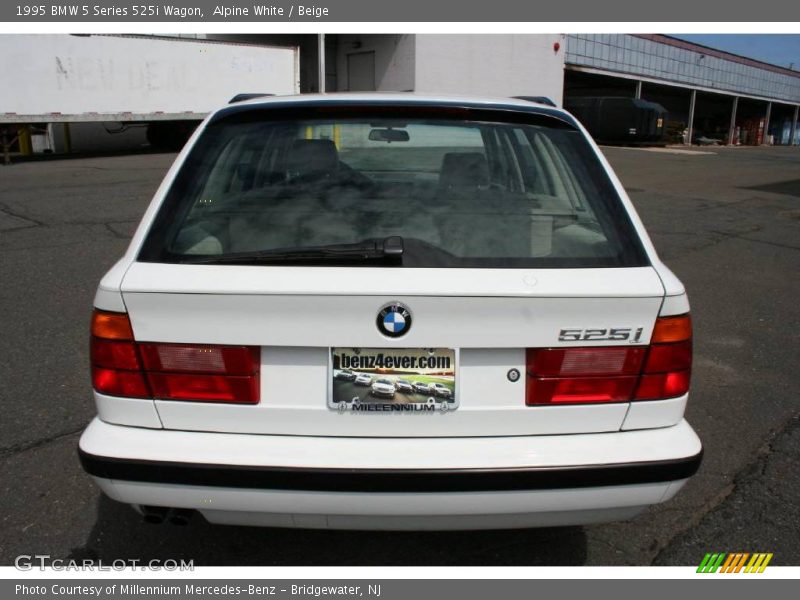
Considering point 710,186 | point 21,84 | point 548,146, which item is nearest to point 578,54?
point 710,186

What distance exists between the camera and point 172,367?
79.1 inches

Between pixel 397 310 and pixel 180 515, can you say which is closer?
pixel 397 310

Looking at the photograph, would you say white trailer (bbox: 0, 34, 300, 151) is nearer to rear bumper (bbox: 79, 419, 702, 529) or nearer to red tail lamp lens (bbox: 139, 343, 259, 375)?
red tail lamp lens (bbox: 139, 343, 259, 375)

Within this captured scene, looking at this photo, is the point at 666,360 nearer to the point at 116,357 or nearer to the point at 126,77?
the point at 116,357

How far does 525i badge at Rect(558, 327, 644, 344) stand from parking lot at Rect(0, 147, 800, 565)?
3.30ft

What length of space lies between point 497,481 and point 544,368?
1.16 ft

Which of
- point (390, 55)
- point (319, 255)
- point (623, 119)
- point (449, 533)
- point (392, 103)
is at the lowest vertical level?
point (449, 533)

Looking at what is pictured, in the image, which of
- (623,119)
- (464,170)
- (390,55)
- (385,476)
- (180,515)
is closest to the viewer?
(385,476)

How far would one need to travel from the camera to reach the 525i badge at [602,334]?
1.97m

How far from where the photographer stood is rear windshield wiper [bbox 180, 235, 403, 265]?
6.60ft

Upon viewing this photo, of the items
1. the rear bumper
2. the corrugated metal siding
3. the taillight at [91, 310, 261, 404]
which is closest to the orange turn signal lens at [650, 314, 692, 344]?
the rear bumper

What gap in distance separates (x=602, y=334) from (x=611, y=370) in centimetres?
13

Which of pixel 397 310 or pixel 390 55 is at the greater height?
pixel 390 55

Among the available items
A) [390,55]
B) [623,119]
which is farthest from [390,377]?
[623,119]
